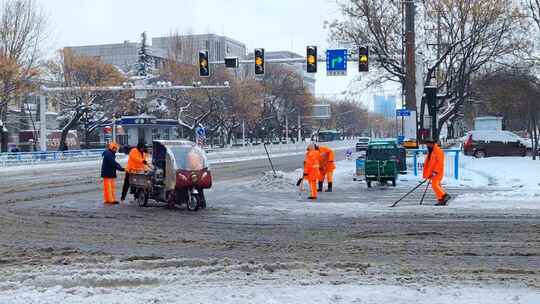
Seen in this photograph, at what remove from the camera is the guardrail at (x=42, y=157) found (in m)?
45.1

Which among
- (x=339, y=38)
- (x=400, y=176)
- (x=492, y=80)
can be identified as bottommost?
(x=400, y=176)

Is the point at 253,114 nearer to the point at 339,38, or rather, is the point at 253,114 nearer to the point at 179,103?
the point at 179,103

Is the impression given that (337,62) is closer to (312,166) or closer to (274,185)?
(274,185)

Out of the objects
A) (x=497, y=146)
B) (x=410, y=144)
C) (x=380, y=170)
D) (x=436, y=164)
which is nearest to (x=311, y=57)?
(x=410, y=144)

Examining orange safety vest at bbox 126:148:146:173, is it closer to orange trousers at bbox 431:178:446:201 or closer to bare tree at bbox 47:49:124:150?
orange trousers at bbox 431:178:446:201

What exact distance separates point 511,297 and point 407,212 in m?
7.93

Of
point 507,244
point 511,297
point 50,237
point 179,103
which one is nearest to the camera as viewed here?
point 511,297

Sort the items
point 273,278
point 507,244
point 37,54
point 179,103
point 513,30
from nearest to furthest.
→ point 273,278
point 507,244
point 513,30
point 37,54
point 179,103

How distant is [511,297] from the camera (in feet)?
22.3

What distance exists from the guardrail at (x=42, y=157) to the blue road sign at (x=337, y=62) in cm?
2480

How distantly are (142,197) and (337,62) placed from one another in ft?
50.8

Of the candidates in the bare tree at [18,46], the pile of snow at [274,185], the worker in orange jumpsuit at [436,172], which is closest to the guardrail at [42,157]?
the bare tree at [18,46]

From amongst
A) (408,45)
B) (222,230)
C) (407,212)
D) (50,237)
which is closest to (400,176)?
(408,45)

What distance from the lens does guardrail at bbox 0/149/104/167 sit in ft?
148
